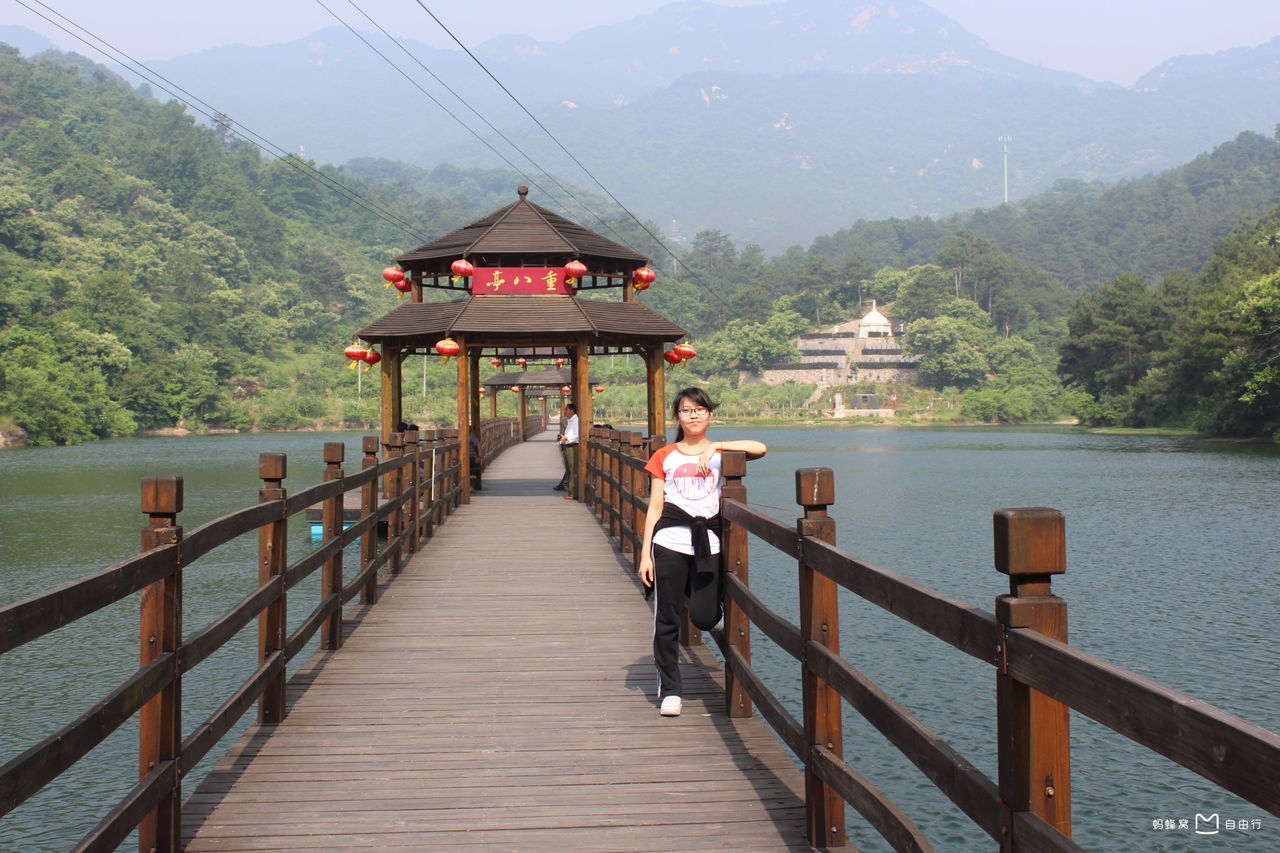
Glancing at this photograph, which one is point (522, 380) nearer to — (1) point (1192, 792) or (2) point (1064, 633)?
(1) point (1192, 792)

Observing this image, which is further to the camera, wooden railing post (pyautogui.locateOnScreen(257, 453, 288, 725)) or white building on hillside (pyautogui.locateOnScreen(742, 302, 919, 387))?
white building on hillside (pyautogui.locateOnScreen(742, 302, 919, 387))

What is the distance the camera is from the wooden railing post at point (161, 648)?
354 cm

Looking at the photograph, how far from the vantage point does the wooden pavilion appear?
53.6 ft

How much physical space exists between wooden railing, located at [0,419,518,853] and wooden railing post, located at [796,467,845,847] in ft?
6.81

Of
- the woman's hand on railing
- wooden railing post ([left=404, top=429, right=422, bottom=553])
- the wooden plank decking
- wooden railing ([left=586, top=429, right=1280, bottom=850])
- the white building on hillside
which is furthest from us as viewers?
the white building on hillside

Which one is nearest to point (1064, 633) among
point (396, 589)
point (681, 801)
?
point (681, 801)

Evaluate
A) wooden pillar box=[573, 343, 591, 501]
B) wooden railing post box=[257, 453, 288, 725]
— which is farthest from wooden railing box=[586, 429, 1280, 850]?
wooden pillar box=[573, 343, 591, 501]

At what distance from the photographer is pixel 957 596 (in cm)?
1628

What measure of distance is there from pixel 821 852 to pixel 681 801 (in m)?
0.69

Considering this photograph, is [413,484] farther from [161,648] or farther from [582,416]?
[161,648]

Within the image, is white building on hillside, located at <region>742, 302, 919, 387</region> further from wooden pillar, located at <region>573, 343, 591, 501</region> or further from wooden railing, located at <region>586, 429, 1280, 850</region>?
wooden railing, located at <region>586, 429, 1280, 850</region>

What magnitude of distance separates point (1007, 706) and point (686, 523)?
2.98 metres

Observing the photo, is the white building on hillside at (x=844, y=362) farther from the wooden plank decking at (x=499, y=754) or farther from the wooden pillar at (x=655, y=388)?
the wooden plank decking at (x=499, y=754)

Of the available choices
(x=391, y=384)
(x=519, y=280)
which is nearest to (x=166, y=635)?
(x=519, y=280)
